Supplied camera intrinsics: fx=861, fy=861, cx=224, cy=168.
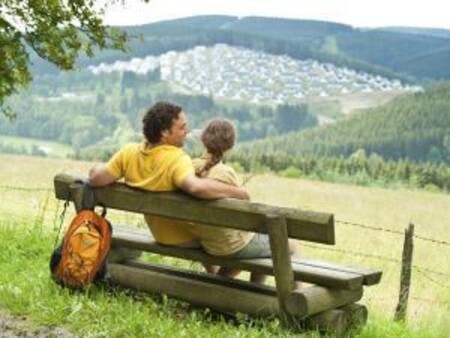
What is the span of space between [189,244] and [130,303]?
702mm

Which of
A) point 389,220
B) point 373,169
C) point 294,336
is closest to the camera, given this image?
point 294,336

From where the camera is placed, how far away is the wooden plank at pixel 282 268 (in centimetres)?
576

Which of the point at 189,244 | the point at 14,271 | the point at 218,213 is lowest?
the point at 14,271

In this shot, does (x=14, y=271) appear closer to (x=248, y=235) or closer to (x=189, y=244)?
(x=189, y=244)

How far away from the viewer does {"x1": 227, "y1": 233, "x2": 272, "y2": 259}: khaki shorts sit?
642 cm

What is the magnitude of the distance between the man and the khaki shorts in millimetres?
469

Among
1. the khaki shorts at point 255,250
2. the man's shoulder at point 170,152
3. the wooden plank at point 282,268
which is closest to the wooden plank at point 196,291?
the wooden plank at point 282,268

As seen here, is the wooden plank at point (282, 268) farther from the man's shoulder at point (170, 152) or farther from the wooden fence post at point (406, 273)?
the wooden fence post at point (406, 273)

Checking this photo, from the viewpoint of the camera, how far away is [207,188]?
595 centimetres

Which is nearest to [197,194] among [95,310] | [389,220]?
[95,310]

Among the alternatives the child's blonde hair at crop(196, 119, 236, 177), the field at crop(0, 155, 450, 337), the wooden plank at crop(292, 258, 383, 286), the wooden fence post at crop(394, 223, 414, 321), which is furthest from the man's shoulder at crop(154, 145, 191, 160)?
the wooden fence post at crop(394, 223, 414, 321)

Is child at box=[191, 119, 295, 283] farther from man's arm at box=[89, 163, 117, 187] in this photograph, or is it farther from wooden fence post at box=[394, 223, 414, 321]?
wooden fence post at box=[394, 223, 414, 321]

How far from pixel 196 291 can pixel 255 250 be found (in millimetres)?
540

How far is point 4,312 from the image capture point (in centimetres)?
A: 619
